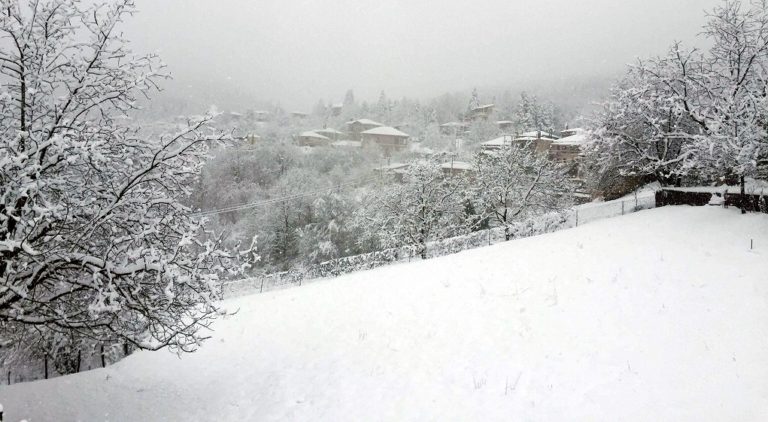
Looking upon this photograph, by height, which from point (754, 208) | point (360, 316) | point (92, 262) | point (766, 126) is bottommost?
point (360, 316)

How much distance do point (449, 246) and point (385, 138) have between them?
6746 cm

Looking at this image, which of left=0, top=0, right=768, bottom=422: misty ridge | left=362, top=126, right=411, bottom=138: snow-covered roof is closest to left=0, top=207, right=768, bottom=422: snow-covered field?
left=0, top=0, right=768, bottom=422: misty ridge

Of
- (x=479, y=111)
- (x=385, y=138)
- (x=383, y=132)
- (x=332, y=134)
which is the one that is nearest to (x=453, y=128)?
(x=479, y=111)

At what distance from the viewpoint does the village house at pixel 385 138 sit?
90312 millimetres

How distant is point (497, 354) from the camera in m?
8.75

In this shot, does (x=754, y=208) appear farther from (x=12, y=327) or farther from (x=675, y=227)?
(x=12, y=327)

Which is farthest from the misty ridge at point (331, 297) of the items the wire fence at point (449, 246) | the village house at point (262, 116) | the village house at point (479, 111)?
the village house at point (262, 116)

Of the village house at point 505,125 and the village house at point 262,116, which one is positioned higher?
the village house at point 262,116

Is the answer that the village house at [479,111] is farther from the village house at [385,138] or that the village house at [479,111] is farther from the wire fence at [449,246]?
the wire fence at [449,246]

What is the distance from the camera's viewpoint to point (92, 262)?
6266 mm

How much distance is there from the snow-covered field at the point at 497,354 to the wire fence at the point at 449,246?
35.5 ft

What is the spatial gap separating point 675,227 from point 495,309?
400 inches

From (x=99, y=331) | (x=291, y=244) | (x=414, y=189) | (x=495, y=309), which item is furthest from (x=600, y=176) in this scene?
(x=99, y=331)

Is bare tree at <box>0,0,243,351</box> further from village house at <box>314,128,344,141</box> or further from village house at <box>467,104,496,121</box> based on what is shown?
village house at <box>467,104,496,121</box>
